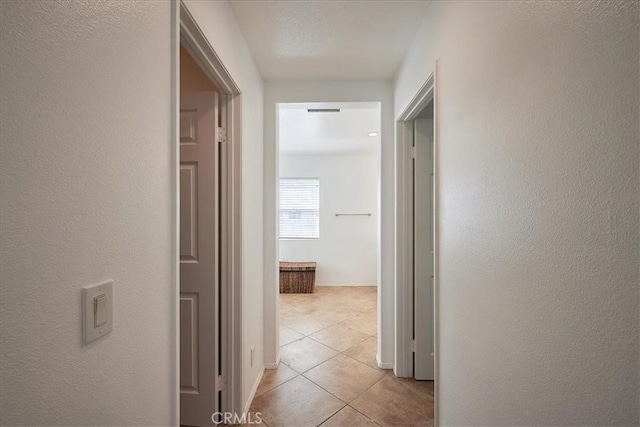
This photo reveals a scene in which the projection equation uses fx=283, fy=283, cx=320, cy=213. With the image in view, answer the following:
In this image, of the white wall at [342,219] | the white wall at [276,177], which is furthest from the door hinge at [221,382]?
the white wall at [342,219]

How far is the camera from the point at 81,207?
0.61 m

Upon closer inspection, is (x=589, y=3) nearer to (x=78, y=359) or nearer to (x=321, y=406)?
(x=78, y=359)

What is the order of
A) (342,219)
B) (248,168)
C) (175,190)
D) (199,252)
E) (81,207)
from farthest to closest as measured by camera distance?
1. (342,219)
2. (248,168)
3. (199,252)
4. (175,190)
5. (81,207)

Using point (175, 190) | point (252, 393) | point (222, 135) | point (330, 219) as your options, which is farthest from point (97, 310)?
point (330, 219)

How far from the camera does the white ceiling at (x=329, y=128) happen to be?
288 centimetres

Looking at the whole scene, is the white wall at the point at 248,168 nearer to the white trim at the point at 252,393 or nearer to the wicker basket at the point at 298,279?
the white trim at the point at 252,393

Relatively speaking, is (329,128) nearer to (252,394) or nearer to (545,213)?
(252,394)

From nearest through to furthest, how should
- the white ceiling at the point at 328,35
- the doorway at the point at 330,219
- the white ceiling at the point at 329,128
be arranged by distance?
the white ceiling at the point at 328,35
the white ceiling at the point at 329,128
the doorway at the point at 330,219

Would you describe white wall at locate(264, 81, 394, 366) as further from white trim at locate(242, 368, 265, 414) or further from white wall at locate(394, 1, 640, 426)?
white wall at locate(394, 1, 640, 426)

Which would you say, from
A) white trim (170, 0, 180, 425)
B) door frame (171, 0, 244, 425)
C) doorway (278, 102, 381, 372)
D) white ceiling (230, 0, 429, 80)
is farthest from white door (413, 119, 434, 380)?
doorway (278, 102, 381, 372)

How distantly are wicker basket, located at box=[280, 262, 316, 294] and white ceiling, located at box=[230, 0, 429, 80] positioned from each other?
3.25m

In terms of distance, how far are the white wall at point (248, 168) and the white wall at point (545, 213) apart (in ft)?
3.62

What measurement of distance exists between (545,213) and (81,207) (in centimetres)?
109

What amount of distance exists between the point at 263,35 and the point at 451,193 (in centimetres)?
152
